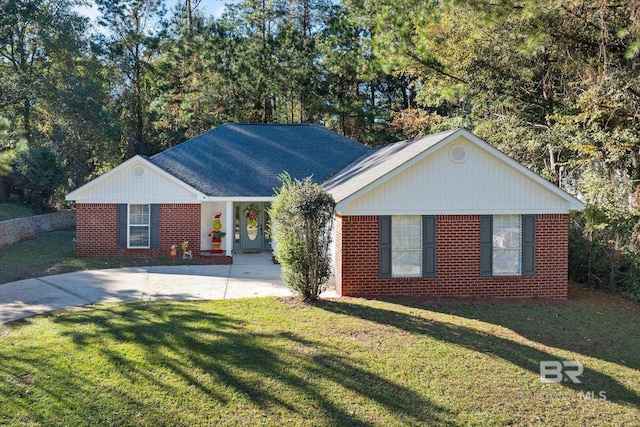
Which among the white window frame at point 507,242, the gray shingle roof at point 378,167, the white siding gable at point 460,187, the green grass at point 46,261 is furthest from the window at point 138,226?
the white window frame at point 507,242

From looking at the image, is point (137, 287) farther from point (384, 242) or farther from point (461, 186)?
point (461, 186)

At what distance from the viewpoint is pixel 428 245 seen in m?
12.5

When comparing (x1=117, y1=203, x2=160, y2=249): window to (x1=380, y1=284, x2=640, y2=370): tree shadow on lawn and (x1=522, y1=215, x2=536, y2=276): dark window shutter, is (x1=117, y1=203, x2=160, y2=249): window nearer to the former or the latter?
(x1=380, y1=284, x2=640, y2=370): tree shadow on lawn

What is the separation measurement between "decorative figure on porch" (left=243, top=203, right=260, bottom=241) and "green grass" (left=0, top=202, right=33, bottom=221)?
13.1 metres

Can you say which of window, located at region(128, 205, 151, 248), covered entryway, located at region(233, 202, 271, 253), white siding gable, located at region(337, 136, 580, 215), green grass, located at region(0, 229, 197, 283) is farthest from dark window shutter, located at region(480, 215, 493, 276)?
window, located at region(128, 205, 151, 248)

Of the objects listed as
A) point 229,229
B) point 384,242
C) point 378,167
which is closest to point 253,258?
point 229,229

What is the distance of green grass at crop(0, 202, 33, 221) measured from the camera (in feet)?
82.4

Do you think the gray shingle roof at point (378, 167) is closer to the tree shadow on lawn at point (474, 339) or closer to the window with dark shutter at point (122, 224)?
the tree shadow on lawn at point (474, 339)

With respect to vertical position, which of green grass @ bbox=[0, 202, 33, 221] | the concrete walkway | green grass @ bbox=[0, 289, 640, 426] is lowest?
green grass @ bbox=[0, 289, 640, 426]

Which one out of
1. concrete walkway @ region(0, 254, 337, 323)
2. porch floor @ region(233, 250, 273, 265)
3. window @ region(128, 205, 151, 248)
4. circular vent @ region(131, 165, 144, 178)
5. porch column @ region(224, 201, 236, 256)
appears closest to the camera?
concrete walkway @ region(0, 254, 337, 323)

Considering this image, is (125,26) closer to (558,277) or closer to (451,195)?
(451,195)

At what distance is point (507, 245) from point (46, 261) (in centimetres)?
1430

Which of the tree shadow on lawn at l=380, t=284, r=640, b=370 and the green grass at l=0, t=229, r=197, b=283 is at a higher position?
the green grass at l=0, t=229, r=197, b=283

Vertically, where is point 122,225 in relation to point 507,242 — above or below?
above
